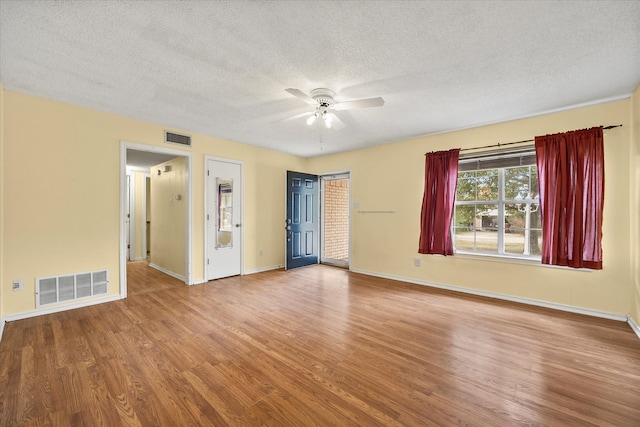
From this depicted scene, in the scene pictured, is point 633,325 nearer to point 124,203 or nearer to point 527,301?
point 527,301

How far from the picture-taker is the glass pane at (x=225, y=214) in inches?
193

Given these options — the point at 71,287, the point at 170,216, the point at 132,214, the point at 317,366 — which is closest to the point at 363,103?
the point at 317,366

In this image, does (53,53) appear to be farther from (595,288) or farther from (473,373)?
(595,288)

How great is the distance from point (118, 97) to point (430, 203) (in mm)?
4465

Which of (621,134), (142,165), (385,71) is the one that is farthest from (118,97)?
(621,134)

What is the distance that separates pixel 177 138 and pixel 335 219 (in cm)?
391

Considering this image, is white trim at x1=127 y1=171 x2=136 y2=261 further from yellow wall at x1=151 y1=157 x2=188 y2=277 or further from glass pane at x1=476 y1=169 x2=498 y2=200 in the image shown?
glass pane at x1=476 y1=169 x2=498 y2=200

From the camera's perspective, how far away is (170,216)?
17.1 feet

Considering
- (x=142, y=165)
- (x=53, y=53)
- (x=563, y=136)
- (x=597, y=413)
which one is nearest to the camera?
(x=597, y=413)

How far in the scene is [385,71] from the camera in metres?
2.48

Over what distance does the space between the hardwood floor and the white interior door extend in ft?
4.24

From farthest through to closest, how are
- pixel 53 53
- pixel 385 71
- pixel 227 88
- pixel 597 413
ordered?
pixel 227 88, pixel 385 71, pixel 53 53, pixel 597 413

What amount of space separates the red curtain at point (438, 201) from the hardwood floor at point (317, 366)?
102cm

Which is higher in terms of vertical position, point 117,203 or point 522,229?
point 117,203
